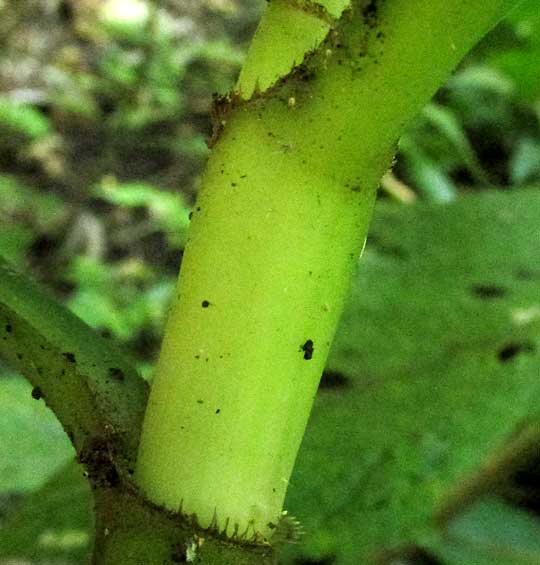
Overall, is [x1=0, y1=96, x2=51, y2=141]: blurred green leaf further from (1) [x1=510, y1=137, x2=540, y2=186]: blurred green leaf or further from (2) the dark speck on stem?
(2) the dark speck on stem

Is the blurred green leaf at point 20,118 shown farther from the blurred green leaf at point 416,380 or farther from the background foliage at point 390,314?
the blurred green leaf at point 416,380

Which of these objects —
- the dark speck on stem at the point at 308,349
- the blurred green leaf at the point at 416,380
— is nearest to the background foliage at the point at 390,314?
the blurred green leaf at the point at 416,380

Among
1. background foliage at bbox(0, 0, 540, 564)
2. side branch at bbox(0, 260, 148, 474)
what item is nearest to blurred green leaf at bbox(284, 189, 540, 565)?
background foliage at bbox(0, 0, 540, 564)

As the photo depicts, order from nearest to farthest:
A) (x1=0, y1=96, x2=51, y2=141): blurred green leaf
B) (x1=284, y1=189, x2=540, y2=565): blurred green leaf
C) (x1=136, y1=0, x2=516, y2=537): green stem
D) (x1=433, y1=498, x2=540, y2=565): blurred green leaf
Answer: (x1=136, y1=0, x2=516, y2=537): green stem
(x1=284, y1=189, x2=540, y2=565): blurred green leaf
(x1=433, y1=498, x2=540, y2=565): blurred green leaf
(x1=0, y1=96, x2=51, y2=141): blurred green leaf

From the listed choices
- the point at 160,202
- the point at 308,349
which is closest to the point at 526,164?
the point at 160,202

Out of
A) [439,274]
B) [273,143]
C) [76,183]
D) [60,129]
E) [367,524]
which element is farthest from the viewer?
[60,129]

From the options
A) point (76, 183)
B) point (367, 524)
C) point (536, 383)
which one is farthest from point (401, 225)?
point (76, 183)

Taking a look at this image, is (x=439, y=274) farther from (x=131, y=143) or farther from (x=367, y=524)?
(x=131, y=143)
